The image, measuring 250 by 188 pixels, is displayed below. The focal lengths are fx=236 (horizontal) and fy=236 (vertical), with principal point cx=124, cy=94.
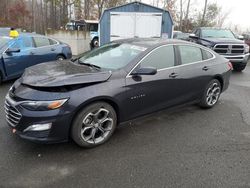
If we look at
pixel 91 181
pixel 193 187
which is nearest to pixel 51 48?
pixel 91 181

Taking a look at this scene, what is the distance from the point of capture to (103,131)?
3.54m

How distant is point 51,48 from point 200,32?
6.70 meters

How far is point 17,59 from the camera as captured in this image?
6.66 m

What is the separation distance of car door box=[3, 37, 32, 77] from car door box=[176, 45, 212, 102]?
4.62 metres

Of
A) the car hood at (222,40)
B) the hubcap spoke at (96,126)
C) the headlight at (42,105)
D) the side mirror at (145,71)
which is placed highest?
the car hood at (222,40)

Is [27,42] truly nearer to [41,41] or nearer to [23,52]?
[23,52]

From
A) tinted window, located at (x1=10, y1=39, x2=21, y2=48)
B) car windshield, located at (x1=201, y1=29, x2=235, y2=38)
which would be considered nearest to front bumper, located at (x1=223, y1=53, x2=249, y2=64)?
car windshield, located at (x1=201, y1=29, x2=235, y2=38)

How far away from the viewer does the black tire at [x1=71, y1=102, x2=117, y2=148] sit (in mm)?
3193

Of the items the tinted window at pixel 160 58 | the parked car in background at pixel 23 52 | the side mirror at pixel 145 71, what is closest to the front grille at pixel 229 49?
the tinted window at pixel 160 58

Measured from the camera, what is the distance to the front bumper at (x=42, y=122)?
2.95 meters

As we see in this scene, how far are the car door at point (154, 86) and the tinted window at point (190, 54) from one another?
27cm

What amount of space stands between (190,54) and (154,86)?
1285mm

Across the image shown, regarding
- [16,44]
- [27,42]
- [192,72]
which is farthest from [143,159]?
[27,42]

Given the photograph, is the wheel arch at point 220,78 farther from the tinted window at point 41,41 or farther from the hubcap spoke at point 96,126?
the tinted window at point 41,41
